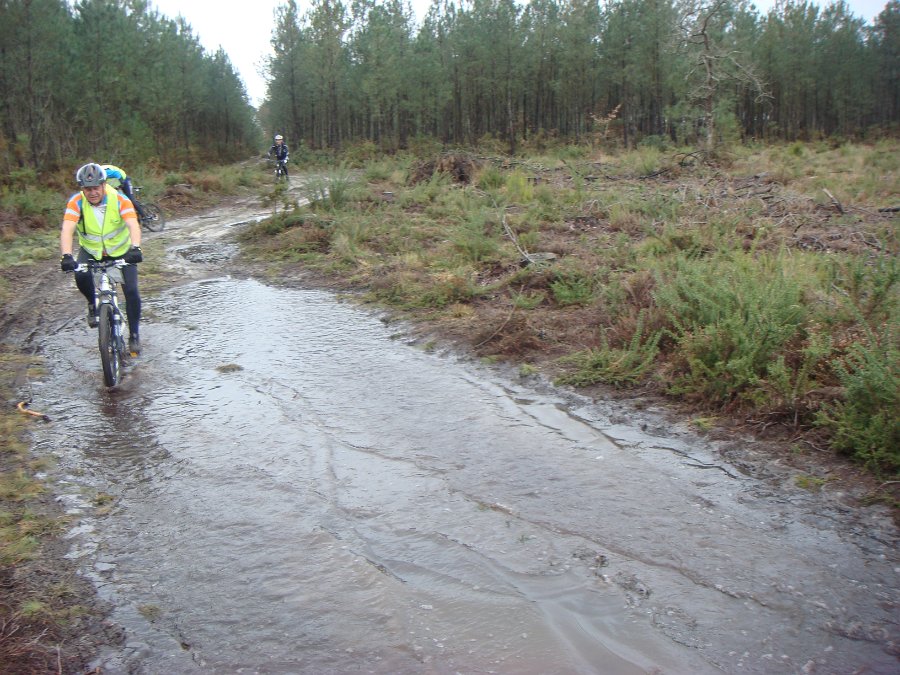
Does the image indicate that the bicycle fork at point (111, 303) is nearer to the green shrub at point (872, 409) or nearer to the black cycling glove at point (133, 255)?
the black cycling glove at point (133, 255)

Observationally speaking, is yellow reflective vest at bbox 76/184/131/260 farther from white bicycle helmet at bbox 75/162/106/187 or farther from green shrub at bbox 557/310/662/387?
green shrub at bbox 557/310/662/387

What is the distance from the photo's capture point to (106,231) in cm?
724

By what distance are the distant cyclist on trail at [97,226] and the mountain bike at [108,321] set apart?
0.08m

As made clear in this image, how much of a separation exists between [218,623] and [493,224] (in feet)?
35.6

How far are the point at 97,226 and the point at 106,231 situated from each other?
A: 97 millimetres

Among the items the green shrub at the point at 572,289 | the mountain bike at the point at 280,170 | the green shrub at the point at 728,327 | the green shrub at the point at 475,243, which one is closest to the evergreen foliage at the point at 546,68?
the mountain bike at the point at 280,170

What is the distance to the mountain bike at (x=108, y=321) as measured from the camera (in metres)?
6.84

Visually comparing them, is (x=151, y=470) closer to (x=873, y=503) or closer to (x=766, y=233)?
(x=873, y=503)

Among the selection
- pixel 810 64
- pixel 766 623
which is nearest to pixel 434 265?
pixel 766 623

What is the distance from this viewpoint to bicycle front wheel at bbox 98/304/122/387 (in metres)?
6.81

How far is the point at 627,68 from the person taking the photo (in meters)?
46.0

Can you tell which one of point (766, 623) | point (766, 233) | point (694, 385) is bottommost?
point (766, 623)

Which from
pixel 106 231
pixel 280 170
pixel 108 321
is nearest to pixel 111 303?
pixel 108 321

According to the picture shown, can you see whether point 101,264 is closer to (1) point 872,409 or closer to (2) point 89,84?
(1) point 872,409
